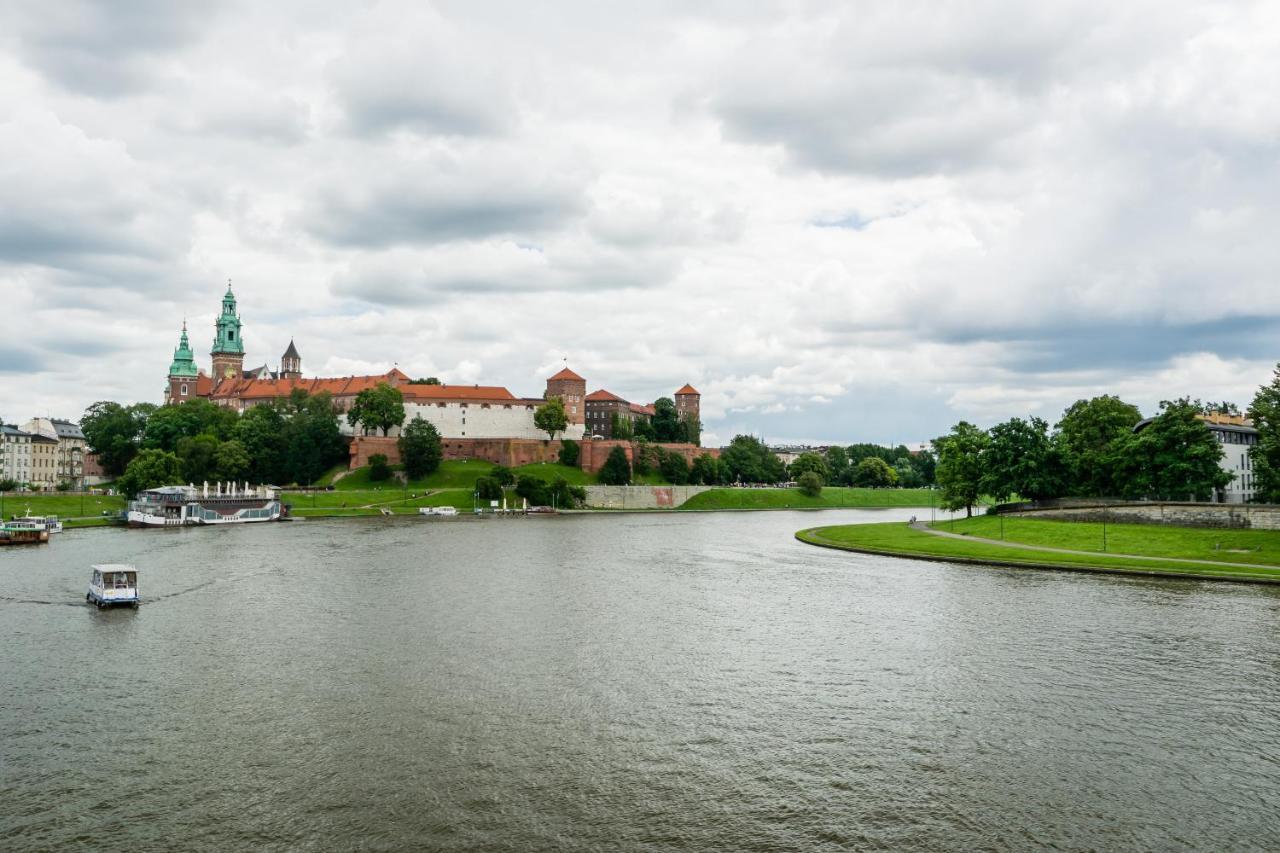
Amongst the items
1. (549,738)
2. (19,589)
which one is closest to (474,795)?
(549,738)

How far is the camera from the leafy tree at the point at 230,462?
102812 millimetres

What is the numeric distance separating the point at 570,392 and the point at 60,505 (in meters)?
74.7

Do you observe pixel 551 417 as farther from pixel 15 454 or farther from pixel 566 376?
pixel 15 454

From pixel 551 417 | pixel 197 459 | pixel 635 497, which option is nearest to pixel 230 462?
pixel 197 459

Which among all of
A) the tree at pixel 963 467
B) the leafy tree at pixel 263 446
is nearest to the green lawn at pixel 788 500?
the tree at pixel 963 467

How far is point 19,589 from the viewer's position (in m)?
40.8

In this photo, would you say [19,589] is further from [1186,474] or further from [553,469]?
[553,469]

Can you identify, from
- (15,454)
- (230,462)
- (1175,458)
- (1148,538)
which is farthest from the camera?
(15,454)

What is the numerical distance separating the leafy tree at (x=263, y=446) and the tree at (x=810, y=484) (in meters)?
72.0

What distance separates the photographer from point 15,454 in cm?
13538

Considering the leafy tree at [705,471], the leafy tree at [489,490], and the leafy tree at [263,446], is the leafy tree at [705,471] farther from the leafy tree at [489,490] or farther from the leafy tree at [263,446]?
the leafy tree at [263,446]

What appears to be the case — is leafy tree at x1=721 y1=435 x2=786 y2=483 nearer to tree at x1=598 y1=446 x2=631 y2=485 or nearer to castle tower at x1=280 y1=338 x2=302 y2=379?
tree at x1=598 y1=446 x2=631 y2=485

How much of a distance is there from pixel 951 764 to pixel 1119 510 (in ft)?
164

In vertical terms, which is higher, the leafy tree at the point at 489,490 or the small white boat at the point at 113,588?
the leafy tree at the point at 489,490
